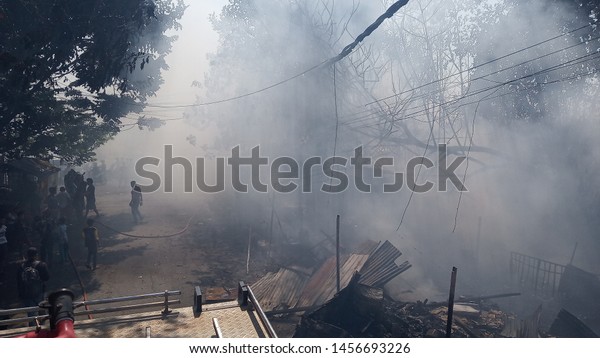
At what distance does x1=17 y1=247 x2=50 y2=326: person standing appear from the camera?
7.36 meters

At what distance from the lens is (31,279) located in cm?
742

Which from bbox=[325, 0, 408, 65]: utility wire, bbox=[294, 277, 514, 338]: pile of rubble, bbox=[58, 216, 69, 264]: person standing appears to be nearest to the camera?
bbox=[325, 0, 408, 65]: utility wire

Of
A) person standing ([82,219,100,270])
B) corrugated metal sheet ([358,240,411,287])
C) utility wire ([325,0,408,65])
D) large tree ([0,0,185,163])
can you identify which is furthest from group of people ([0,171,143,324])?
utility wire ([325,0,408,65])

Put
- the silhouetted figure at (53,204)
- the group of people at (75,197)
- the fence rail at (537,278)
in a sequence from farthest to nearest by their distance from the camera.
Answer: the group of people at (75,197), the silhouetted figure at (53,204), the fence rail at (537,278)

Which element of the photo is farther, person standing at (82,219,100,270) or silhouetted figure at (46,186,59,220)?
silhouetted figure at (46,186,59,220)

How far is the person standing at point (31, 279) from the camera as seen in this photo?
736cm

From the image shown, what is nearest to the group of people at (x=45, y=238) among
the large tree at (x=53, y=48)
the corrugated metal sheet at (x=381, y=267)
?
the large tree at (x=53, y=48)

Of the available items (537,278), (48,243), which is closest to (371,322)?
(537,278)

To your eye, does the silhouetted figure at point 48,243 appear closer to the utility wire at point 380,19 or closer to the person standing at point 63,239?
the person standing at point 63,239

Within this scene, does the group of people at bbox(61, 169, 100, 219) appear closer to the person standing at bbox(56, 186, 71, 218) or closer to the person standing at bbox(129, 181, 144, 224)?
the person standing at bbox(56, 186, 71, 218)

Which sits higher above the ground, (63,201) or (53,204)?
(63,201)

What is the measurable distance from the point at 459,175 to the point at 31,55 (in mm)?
18127

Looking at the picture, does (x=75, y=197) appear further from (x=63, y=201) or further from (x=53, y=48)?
(x=53, y=48)

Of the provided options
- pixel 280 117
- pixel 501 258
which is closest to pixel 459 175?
pixel 501 258
